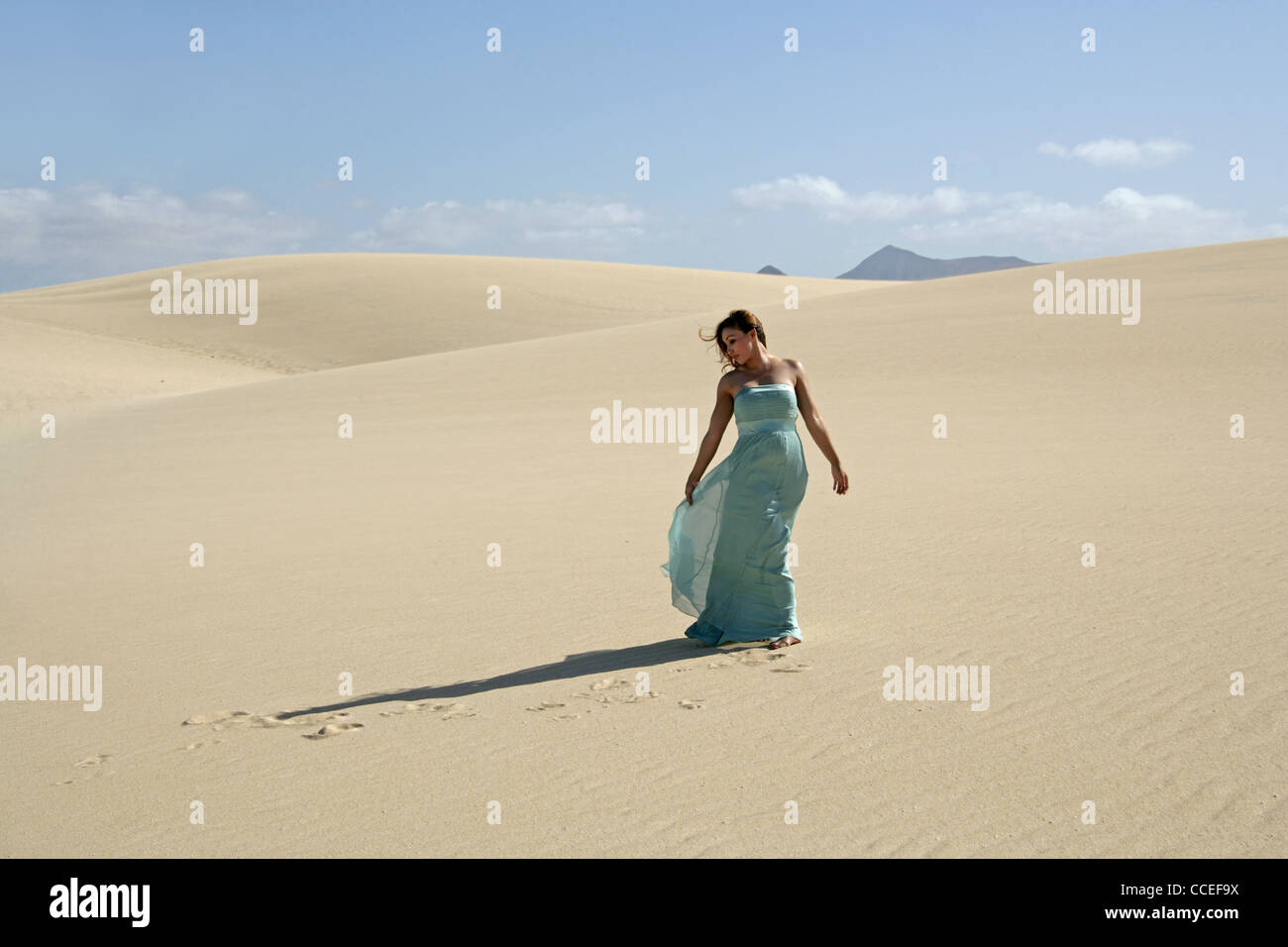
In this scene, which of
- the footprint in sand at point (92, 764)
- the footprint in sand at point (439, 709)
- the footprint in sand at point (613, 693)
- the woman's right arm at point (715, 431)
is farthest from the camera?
the woman's right arm at point (715, 431)

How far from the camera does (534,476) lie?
1410cm

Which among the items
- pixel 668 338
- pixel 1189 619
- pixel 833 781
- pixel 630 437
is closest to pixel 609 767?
pixel 833 781

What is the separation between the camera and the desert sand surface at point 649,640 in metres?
3.86

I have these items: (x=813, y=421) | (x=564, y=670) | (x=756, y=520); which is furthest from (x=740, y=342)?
(x=564, y=670)

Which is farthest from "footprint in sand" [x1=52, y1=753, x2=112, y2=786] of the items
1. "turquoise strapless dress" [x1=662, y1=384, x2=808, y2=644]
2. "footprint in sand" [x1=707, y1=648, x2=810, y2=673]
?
"turquoise strapless dress" [x1=662, y1=384, x2=808, y2=644]

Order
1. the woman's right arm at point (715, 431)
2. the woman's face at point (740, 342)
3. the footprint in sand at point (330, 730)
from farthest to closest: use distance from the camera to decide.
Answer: the woman's right arm at point (715, 431)
the woman's face at point (740, 342)
the footprint in sand at point (330, 730)

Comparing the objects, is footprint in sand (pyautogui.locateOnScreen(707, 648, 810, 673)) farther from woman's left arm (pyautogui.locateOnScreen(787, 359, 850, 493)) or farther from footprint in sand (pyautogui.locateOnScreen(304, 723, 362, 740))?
footprint in sand (pyautogui.locateOnScreen(304, 723, 362, 740))

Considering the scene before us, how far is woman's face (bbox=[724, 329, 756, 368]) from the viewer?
5.89m

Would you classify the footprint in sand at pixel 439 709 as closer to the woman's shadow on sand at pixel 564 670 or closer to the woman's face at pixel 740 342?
the woman's shadow on sand at pixel 564 670

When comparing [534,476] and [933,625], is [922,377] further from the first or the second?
[933,625]

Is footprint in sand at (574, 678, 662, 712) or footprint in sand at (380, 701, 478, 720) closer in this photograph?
footprint in sand at (380, 701, 478, 720)

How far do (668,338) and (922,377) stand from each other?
862 cm

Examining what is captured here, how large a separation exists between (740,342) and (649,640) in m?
1.78

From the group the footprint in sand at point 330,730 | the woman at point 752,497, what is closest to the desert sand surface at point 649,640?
the footprint in sand at point 330,730
